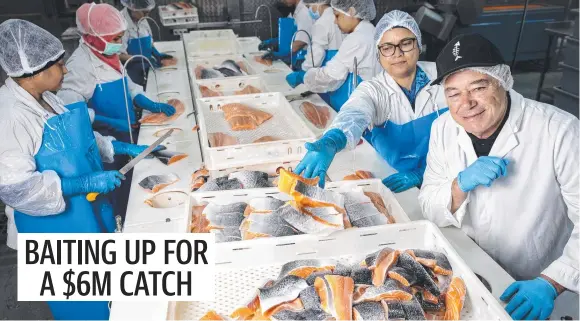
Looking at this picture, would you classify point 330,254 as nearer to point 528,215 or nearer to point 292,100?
point 528,215

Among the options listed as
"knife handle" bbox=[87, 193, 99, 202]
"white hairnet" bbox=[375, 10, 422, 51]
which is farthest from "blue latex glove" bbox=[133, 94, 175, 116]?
"white hairnet" bbox=[375, 10, 422, 51]

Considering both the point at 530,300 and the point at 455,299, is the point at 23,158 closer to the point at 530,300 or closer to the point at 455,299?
the point at 455,299

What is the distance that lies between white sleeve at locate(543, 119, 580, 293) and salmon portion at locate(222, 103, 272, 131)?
190 centimetres

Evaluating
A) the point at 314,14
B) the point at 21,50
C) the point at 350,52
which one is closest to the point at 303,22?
the point at 314,14

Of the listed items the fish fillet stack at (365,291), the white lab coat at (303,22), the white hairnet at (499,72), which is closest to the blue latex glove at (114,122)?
the fish fillet stack at (365,291)

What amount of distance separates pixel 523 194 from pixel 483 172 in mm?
264

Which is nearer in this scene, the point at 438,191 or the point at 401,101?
the point at 438,191

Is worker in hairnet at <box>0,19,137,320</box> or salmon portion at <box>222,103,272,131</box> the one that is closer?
worker in hairnet at <box>0,19,137,320</box>

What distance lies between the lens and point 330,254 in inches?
69.7

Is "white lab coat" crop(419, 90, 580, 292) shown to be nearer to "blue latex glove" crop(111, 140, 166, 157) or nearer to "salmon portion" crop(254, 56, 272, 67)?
"blue latex glove" crop(111, 140, 166, 157)

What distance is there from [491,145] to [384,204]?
555 mm

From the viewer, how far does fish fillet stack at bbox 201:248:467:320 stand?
1.41 meters

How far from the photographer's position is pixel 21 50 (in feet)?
7.81

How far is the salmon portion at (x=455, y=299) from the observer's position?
1.45 metres
